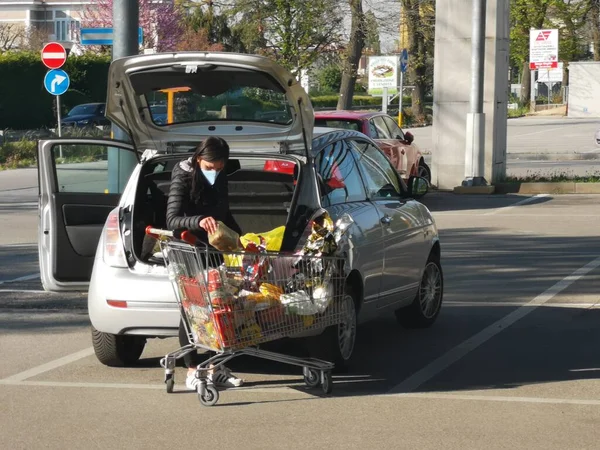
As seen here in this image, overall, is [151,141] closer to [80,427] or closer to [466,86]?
[80,427]

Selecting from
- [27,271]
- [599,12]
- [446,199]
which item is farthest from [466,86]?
[599,12]

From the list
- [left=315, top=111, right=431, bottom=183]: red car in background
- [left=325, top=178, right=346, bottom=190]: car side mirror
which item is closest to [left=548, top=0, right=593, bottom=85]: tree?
[left=315, top=111, right=431, bottom=183]: red car in background

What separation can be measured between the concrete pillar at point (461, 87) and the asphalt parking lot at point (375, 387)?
1091 cm

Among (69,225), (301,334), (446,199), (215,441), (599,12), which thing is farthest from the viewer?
(599,12)

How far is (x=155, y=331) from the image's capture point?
7586mm

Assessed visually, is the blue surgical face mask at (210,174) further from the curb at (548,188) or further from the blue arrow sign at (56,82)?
the blue arrow sign at (56,82)

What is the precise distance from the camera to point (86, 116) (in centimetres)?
4641

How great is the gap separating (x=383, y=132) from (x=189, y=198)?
41.6ft

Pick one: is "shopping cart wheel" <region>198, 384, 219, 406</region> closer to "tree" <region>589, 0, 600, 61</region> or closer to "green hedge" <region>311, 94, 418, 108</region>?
"green hedge" <region>311, 94, 418, 108</region>

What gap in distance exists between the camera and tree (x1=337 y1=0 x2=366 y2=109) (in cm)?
4603

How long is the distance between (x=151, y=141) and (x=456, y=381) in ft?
8.99

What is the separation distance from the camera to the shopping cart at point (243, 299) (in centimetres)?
679

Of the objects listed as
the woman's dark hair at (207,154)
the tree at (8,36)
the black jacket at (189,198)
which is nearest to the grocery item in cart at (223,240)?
the black jacket at (189,198)

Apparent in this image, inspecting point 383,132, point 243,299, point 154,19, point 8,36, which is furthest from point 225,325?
point 8,36
